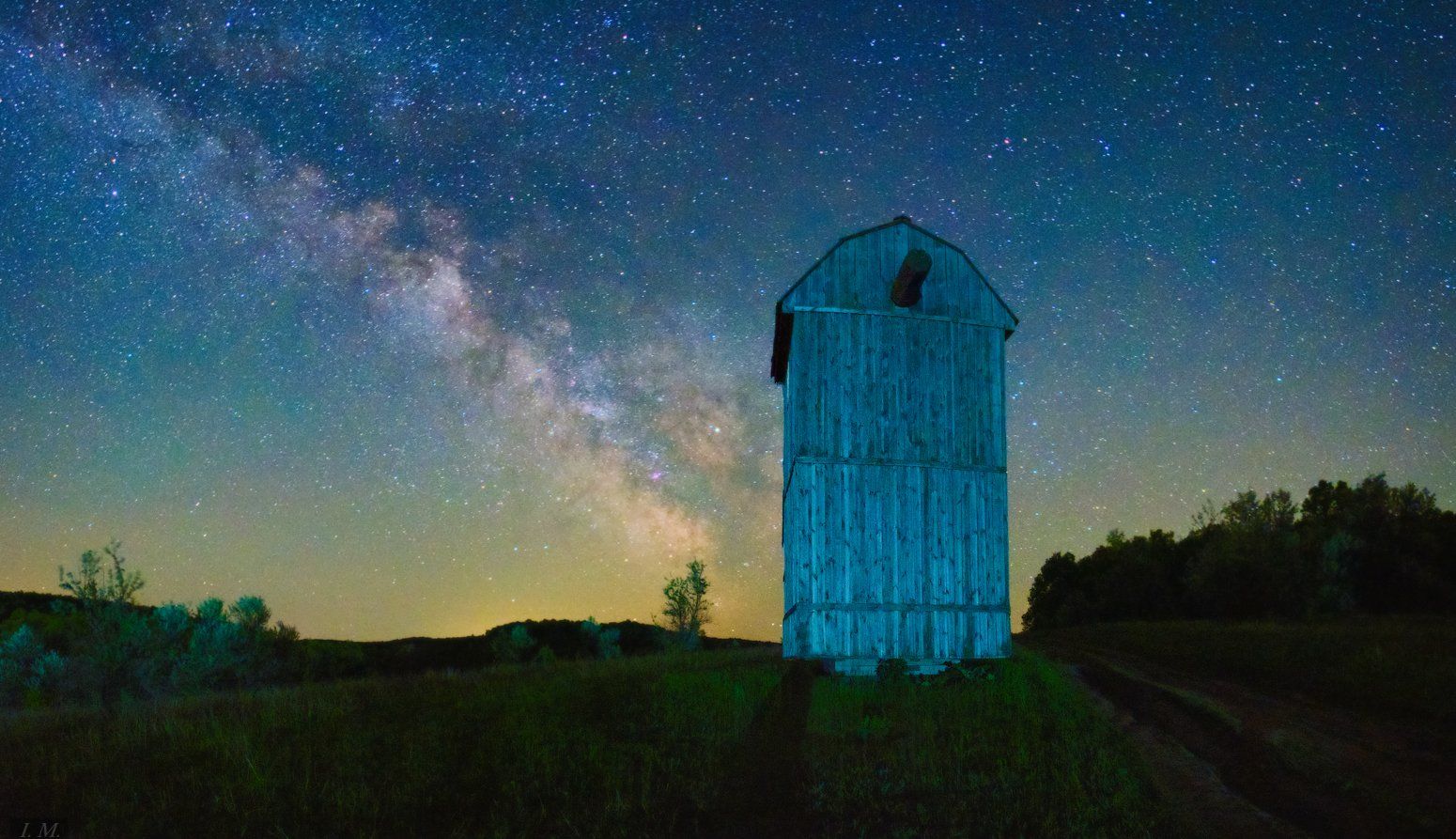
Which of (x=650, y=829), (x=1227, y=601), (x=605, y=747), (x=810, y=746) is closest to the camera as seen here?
(x=650, y=829)

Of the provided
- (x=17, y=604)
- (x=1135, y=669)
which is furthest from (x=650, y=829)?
(x=17, y=604)

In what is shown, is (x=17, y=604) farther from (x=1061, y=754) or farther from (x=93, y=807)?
(x=1061, y=754)

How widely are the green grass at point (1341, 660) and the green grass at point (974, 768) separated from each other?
4.03 meters

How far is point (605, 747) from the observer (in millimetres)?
9945

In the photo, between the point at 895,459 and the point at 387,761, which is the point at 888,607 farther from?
the point at 387,761

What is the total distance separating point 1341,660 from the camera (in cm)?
1645

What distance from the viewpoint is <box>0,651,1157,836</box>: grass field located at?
772cm

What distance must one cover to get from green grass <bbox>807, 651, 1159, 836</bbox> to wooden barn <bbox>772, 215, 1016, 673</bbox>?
9.31ft

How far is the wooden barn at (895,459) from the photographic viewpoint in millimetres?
17641

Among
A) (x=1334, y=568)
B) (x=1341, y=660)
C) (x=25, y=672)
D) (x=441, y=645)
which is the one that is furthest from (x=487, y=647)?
(x=1341, y=660)

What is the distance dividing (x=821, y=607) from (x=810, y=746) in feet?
22.6

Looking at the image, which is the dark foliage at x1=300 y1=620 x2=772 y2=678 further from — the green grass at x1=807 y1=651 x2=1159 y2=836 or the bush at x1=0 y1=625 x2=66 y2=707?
the green grass at x1=807 y1=651 x2=1159 y2=836

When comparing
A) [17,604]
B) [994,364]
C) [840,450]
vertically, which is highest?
[994,364]

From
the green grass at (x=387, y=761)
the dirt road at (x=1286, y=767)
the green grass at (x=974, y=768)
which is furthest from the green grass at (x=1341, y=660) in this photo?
the green grass at (x=387, y=761)
